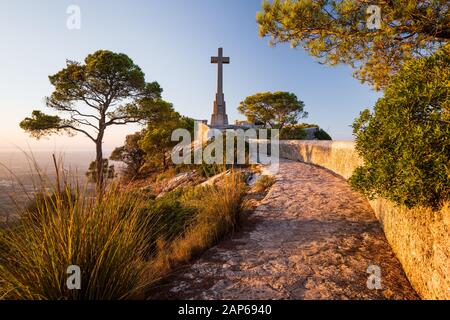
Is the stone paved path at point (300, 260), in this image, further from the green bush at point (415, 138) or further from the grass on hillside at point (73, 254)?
the green bush at point (415, 138)

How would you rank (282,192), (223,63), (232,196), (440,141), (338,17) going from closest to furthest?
(440,141), (232,196), (338,17), (282,192), (223,63)

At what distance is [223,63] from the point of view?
25.3 meters

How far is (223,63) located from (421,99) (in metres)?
24.5

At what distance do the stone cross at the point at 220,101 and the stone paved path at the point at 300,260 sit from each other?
69.3 feet

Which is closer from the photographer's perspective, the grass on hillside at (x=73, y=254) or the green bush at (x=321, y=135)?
the grass on hillside at (x=73, y=254)

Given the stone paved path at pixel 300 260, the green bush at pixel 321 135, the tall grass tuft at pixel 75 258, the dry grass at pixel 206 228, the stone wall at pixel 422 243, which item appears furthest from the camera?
the green bush at pixel 321 135

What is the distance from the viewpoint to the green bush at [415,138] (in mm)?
2184

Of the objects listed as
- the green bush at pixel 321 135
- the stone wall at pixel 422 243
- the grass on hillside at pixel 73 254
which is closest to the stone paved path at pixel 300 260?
the stone wall at pixel 422 243

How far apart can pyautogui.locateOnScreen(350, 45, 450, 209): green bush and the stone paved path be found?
82 cm

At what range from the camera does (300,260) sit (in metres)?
2.95

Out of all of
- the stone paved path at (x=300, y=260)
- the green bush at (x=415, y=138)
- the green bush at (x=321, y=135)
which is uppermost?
the green bush at (x=321, y=135)

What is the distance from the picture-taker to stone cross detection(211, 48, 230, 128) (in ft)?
82.3

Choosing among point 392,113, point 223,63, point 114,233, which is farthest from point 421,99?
point 223,63
